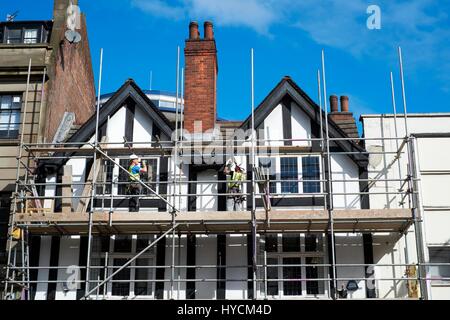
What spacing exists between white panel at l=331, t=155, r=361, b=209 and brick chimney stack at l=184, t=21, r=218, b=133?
3.49 meters

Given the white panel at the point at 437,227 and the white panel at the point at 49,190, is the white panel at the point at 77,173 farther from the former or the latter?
the white panel at the point at 437,227

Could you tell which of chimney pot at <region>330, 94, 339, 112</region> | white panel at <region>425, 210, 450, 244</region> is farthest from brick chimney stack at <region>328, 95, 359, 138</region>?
white panel at <region>425, 210, 450, 244</region>

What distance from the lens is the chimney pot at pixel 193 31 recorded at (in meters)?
20.1

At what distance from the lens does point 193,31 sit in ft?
66.3

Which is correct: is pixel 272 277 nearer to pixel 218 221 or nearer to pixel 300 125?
pixel 218 221

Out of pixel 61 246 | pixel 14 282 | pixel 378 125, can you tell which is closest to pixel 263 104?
pixel 378 125

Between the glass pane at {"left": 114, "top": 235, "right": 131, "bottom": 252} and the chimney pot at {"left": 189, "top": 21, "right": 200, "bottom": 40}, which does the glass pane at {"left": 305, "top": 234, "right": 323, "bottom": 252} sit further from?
the chimney pot at {"left": 189, "top": 21, "right": 200, "bottom": 40}

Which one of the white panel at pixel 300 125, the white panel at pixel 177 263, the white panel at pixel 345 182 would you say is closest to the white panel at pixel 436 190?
the white panel at pixel 345 182

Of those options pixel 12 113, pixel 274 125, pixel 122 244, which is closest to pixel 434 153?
pixel 274 125

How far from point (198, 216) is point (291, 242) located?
2.71 metres

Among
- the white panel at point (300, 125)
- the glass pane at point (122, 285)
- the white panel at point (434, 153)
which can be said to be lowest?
the glass pane at point (122, 285)

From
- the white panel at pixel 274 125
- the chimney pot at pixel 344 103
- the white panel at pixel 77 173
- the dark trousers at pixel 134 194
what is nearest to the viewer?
the dark trousers at pixel 134 194

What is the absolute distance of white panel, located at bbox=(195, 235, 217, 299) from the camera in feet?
57.5

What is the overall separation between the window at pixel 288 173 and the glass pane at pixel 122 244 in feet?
13.9
